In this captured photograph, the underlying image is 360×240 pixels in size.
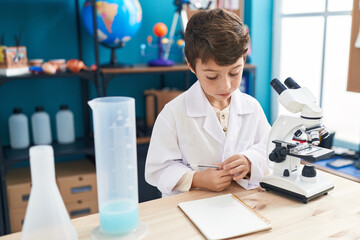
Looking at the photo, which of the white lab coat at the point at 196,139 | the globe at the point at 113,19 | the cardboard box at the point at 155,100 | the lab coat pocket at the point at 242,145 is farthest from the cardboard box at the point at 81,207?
the lab coat pocket at the point at 242,145

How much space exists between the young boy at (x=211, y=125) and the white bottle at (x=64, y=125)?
4.34 ft

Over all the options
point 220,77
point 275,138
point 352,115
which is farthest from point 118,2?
point 352,115

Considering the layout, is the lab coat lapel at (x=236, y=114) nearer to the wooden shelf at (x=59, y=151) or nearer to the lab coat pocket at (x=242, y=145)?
the lab coat pocket at (x=242, y=145)

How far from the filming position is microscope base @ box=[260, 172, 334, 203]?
0.95 metres

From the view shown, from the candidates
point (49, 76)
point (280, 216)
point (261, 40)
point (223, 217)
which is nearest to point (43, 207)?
point (223, 217)

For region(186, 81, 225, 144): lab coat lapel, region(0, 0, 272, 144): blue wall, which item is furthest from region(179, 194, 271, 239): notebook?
region(0, 0, 272, 144): blue wall

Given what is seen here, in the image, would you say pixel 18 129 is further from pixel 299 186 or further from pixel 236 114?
pixel 299 186

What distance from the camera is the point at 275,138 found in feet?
3.41

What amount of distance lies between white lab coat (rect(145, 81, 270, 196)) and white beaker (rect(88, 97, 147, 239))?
0.31 metres

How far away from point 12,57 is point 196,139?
1.38 meters

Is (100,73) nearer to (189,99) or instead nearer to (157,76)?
(157,76)

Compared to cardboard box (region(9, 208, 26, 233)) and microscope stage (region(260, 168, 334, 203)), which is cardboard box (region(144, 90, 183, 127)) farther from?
microscope stage (region(260, 168, 334, 203))

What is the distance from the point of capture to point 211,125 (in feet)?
3.83

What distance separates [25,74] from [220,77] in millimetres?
1464
